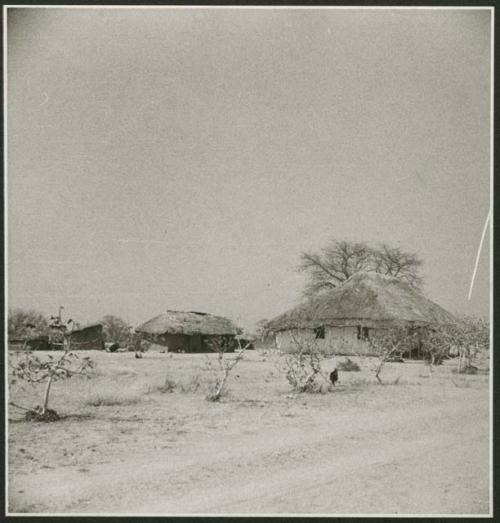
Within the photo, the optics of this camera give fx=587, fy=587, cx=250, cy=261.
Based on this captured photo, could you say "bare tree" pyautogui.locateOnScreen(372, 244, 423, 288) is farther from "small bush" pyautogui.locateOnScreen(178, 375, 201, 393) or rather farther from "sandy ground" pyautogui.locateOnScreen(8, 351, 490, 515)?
"small bush" pyautogui.locateOnScreen(178, 375, 201, 393)

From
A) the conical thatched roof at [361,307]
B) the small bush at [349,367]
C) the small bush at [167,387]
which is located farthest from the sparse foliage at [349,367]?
the small bush at [167,387]

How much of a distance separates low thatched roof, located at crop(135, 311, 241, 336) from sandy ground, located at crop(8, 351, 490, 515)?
624 cm

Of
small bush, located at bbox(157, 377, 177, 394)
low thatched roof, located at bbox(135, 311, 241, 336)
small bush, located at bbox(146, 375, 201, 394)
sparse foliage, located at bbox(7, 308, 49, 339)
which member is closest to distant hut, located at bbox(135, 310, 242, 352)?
low thatched roof, located at bbox(135, 311, 241, 336)

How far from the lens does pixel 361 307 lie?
43.9 feet

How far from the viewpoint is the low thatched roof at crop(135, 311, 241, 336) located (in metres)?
13.1

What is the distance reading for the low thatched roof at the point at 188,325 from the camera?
13102 millimetres

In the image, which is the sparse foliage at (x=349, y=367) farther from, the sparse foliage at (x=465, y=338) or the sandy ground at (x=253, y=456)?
the sandy ground at (x=253, y=456)

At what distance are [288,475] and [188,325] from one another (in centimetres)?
893

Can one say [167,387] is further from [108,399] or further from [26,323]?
[26,323]

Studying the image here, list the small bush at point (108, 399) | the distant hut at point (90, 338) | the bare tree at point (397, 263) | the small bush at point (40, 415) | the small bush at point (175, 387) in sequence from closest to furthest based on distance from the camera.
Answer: the small bush at point (40, 415)
the small bush at point (108, 399)
the small bush at point (175, 387)
the bare tree at point (397, 263)
the distant hut at point (90, 338)

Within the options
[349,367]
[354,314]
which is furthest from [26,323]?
[354,314]

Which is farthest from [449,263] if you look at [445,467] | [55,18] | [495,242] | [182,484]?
[55,18]

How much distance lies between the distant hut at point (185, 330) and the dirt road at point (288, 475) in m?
7.24

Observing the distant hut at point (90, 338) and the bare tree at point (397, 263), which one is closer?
the bare tree at point (397, 263)
